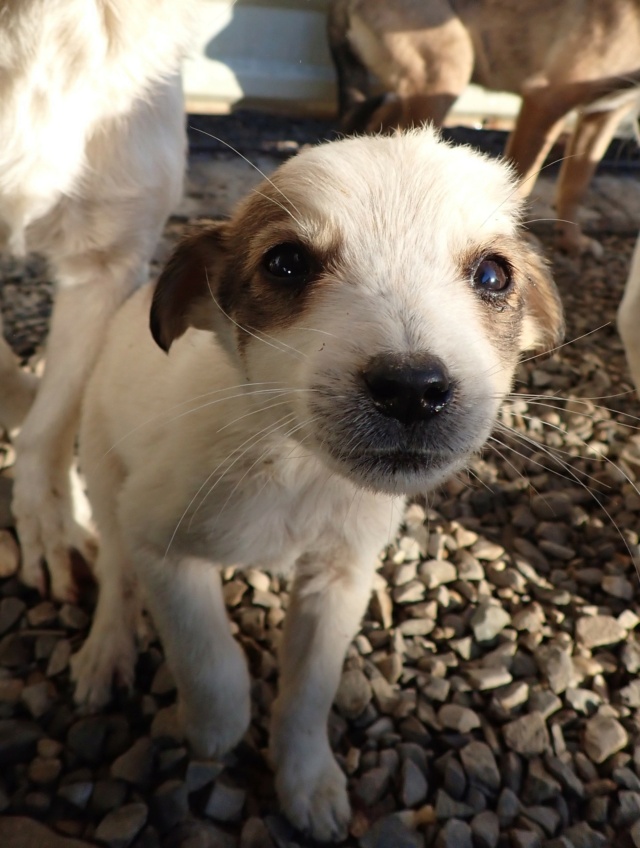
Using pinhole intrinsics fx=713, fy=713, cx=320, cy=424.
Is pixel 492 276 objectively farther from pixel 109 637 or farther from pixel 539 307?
pixel 109 637

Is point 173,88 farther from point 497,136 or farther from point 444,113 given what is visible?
point 497,136

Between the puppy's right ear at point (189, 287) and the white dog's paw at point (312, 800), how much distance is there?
0.96 meters

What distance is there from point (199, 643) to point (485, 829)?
2.52ft

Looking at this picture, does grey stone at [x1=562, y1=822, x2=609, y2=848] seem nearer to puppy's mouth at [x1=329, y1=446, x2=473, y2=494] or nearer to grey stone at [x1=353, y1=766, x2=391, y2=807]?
grey stone at [x1=353, y1=766, x2=391, y2=807]

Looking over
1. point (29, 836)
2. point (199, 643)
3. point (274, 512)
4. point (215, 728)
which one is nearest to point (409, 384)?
point (274, 512)

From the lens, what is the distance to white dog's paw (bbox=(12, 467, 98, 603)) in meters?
2.01

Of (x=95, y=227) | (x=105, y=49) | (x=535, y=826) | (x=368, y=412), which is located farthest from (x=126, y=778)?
(x=105, y=49)

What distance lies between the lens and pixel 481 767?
5.59 ft

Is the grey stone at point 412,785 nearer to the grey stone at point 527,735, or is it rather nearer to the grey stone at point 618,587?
the grey stone at point 527,735

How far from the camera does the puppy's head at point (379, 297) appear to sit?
1055 millimetres

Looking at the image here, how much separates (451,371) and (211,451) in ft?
1.89

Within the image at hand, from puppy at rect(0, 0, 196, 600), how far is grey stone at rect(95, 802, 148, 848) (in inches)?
26.4

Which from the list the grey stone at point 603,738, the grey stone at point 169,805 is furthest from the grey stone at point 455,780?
the grey stone at point 169,805

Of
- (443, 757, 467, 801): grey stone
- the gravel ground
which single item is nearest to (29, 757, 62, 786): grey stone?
the gravel ground
